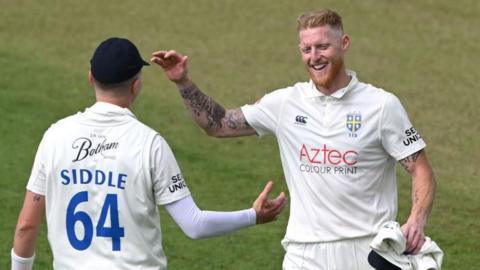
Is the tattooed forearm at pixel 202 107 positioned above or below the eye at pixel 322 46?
below

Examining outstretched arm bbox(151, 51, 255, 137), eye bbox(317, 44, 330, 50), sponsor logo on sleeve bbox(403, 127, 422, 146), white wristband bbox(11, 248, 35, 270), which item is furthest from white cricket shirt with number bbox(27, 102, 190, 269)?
sponsor logo on sleeve bbox(403, 127, 422, 146)

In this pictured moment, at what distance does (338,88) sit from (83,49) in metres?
11.6

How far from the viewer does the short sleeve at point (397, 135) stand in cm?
822

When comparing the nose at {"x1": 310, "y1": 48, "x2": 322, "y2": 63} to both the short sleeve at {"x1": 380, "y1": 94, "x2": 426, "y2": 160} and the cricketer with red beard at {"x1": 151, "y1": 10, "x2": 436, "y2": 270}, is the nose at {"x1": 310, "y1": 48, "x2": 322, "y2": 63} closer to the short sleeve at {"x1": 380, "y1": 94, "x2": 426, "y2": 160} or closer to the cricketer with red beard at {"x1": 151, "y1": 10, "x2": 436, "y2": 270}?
the cricketer with red beard at {"x1": 151, "y1": 10, "x2": 436, "y2": 270}

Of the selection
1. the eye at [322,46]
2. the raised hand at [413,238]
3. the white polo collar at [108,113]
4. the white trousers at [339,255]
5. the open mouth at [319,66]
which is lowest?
the white trousers at [339,255]

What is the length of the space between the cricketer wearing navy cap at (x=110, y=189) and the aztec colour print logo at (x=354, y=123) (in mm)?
1109

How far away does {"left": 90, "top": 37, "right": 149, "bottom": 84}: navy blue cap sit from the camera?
741 cm

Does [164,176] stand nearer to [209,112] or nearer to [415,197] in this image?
[209,112]

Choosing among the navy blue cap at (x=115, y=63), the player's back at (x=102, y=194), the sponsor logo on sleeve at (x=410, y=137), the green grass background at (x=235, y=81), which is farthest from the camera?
the green grass background at (x=235, y=81)

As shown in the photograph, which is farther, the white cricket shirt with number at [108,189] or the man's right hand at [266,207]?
the man's right hand at [266,207]

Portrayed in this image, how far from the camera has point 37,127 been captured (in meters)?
16.1

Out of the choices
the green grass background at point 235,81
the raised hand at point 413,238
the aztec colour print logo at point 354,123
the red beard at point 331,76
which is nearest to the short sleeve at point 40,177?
the red beard at point 331,76

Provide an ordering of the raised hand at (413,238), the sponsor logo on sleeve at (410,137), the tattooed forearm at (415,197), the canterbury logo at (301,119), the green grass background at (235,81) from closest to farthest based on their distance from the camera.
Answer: the raised hand at (413,238)
the tattooed forearm at (415,197)
the sponsor logo on sleeve at (410,137)
the canterbury logo at (301,119)
the green grass background at (235,81)

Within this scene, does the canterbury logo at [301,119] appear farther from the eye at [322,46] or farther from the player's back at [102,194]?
the player's back at [102,194]
